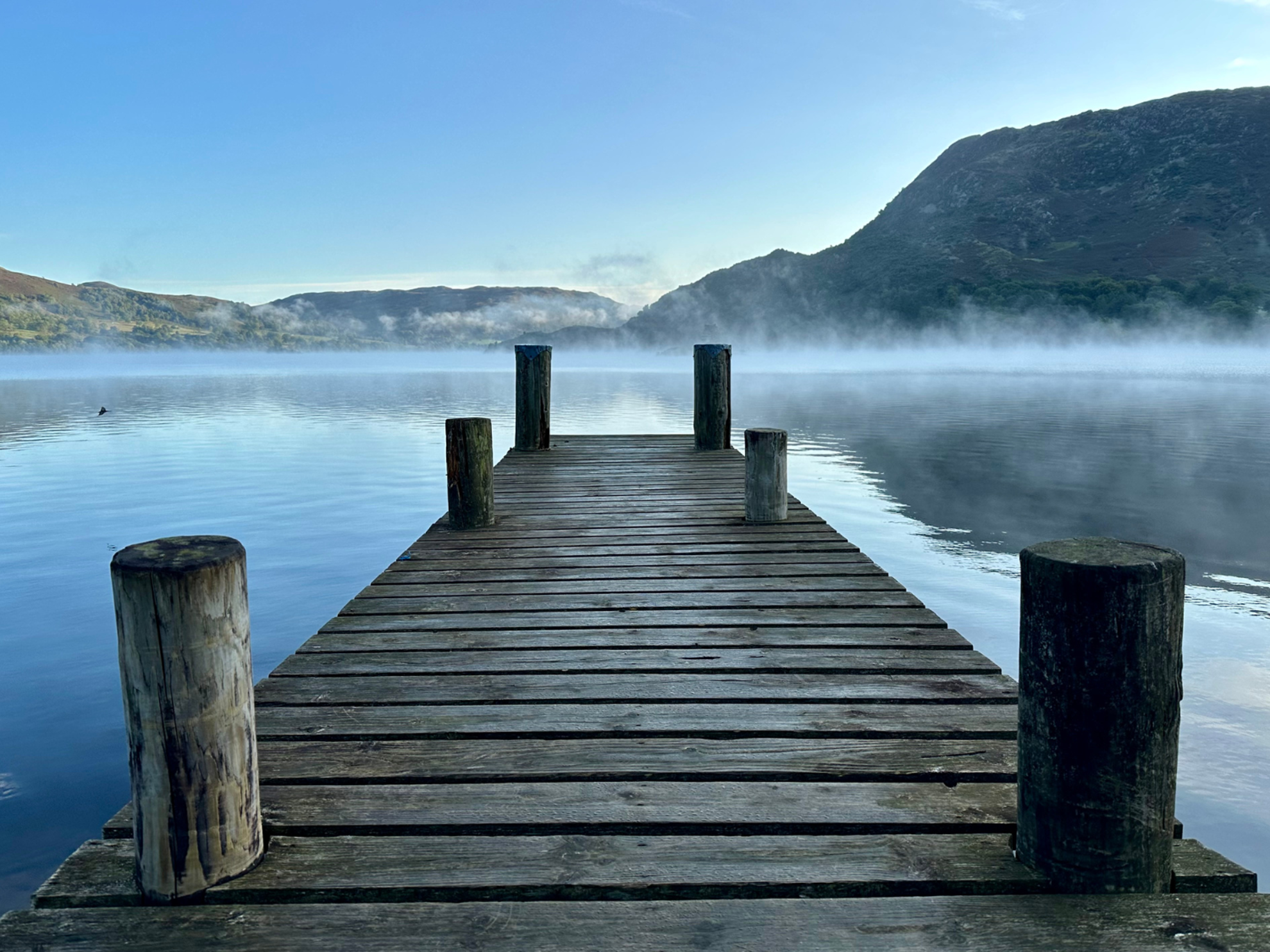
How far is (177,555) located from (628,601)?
312cm

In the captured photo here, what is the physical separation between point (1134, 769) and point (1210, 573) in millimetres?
10703

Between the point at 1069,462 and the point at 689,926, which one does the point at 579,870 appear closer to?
the point at 689,926

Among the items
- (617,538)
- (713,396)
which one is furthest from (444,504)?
(617,538)

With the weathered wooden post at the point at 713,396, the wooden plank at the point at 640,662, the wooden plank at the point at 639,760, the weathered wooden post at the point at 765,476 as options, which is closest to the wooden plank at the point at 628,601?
the wooden plank at the point at 640,662

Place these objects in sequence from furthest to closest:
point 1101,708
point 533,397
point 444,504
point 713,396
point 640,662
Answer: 1. point 444,504
2. point 533,397
3. point 713,396
4. point 640,662
5. point 1101,708

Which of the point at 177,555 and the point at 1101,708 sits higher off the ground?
the point at 177,555

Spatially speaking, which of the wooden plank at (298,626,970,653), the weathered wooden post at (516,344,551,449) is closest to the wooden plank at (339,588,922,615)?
the wooden plank at (298,626,970,653)

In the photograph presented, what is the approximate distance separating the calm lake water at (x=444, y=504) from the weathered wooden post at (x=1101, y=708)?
3.55 metres

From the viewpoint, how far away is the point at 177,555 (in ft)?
7.03

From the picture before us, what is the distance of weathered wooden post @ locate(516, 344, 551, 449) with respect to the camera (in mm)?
11492

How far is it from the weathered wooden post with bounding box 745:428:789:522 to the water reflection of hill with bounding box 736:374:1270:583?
21.5 feet

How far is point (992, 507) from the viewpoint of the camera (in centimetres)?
1552

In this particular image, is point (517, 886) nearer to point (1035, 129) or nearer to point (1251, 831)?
point (1251, 831)

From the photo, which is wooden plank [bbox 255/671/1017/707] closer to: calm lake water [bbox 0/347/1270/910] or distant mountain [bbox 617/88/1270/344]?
calm lake water [bbox 0/347/1270/910]
